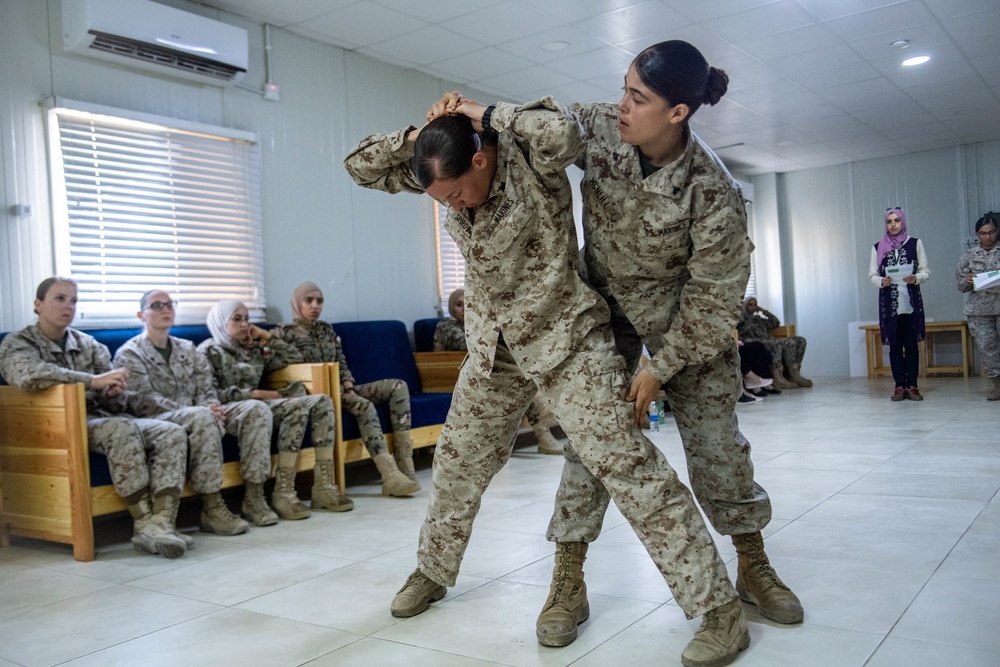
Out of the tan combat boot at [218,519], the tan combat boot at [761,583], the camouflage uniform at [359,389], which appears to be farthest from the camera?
the camouflage uniform at [359,389]

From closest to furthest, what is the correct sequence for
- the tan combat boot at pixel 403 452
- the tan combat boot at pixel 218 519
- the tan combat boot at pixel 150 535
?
the tan combat boot at pixel 150 535 < the tan combat boot at pixel 218 519 < the tan combat boot at pixel 403 452

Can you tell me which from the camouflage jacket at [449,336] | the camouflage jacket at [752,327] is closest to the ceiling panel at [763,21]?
the camouflage jacket at [449,336]

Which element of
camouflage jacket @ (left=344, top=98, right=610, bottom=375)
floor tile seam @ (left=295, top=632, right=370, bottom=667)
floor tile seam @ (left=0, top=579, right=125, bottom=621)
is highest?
A: camouflage jacket @ (left=344, top=98, right=610, bottom=375)

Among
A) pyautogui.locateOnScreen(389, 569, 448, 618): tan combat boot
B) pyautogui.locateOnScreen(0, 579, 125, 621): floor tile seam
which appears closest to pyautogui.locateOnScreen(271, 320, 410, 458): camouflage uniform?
pyautogui.locateOnScreen(0, 579, 125, 621): floor tile seam

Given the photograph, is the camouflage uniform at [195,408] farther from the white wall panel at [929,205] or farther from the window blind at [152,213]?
the white wall panel at [929,205]

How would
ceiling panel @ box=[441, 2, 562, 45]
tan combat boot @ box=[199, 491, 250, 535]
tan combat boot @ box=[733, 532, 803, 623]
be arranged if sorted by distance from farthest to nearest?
ceiling panel @ box=[441, 2, 562, 45]
tan combat boot @ box=[199, 491, 250, 535]
tan combat boot @ box=[733, 532, 803, 623]

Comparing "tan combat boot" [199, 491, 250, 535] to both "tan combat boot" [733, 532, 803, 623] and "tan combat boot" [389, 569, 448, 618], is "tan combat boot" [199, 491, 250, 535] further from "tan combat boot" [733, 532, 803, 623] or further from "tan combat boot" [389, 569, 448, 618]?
"tan combat boot" [733, 532, 803, 623]

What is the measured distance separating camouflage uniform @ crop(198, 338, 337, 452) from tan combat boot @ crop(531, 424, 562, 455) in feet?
5.53

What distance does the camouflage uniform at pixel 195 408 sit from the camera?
333 cm

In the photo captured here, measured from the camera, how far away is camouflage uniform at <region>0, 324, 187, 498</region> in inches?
121

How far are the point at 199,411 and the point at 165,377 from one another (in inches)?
14.6

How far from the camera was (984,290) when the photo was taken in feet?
22.6

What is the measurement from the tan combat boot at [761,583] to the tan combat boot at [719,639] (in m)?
0.20

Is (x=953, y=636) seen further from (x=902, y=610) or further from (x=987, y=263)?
(x=987, y=263)
